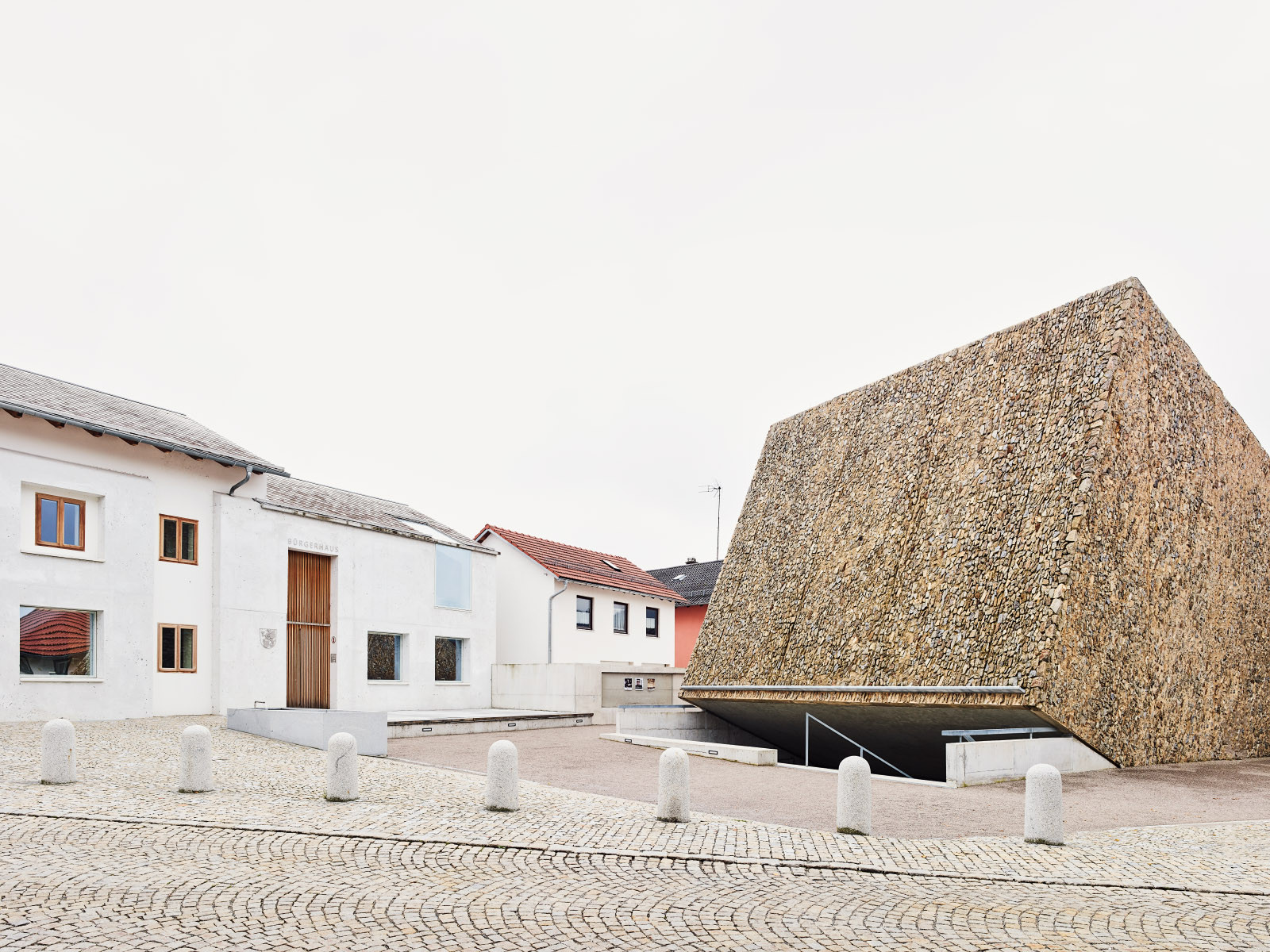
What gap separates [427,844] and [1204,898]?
584 cm

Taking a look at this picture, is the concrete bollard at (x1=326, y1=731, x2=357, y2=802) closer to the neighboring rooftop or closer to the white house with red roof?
the white house with red roof

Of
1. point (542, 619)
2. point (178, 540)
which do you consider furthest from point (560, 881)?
point (542, 619)

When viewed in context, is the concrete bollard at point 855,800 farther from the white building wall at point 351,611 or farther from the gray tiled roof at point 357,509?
the gray tiled roof at point 357,509

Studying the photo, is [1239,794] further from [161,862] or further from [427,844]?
[161,862]

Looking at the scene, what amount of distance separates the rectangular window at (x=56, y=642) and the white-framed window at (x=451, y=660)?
35.1ft

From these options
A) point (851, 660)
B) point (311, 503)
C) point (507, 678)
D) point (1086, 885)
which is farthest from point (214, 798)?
point (507, 678)

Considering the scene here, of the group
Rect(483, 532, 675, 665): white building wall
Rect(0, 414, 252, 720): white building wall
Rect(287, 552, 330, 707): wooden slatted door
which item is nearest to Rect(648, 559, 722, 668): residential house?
Rect(483, 532, 675, 665): white building wall

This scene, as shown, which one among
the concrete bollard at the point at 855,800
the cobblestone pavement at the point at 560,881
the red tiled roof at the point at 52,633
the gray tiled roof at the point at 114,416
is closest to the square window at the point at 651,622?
the gray tiled roof at the point at 114,416

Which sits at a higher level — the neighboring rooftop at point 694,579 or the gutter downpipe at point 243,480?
the gutter downpipe at point 243,480

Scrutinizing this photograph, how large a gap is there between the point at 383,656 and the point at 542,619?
264 inches

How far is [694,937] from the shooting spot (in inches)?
222

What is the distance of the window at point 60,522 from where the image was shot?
18078 millimetres

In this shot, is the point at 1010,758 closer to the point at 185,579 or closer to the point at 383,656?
the point at 185,579

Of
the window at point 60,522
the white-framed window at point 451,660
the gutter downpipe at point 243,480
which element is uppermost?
the gutter downpipe at point 243,480
